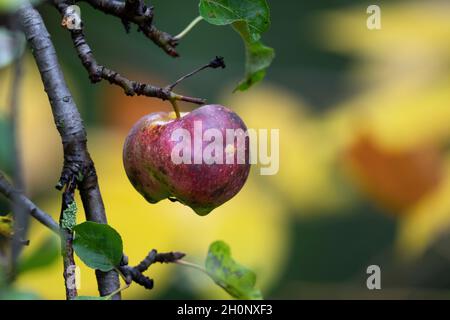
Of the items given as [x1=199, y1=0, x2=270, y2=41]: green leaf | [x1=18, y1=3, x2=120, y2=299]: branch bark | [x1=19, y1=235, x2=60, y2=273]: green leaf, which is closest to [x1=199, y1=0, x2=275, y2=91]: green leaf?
[x1=199, y1=0, x2=270, y2=41]: green leaf

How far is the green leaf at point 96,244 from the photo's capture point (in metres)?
0.70

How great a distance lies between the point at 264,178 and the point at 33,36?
1067mm

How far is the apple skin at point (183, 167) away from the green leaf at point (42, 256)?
218 millimetres

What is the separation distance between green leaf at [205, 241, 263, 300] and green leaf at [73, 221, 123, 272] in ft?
0.55

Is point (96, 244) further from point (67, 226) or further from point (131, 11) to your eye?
point (131, 11)

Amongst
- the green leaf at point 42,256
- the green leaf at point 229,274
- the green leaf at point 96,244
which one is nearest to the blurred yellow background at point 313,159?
the green leaf at point 229,274

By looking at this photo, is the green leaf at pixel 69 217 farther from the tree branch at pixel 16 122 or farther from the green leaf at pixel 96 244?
the tree branch at pixel 16 122

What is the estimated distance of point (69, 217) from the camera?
Result: 2.27 feet

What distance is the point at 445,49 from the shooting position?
195cm

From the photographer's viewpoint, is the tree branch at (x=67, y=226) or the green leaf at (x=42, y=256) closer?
the green leaf at (x=42, y=256)

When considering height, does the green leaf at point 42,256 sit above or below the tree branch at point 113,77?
below

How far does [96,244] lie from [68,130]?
0.10 meters

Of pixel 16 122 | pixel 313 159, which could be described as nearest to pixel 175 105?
pixel 16 122

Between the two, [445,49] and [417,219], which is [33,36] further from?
[445,49]
